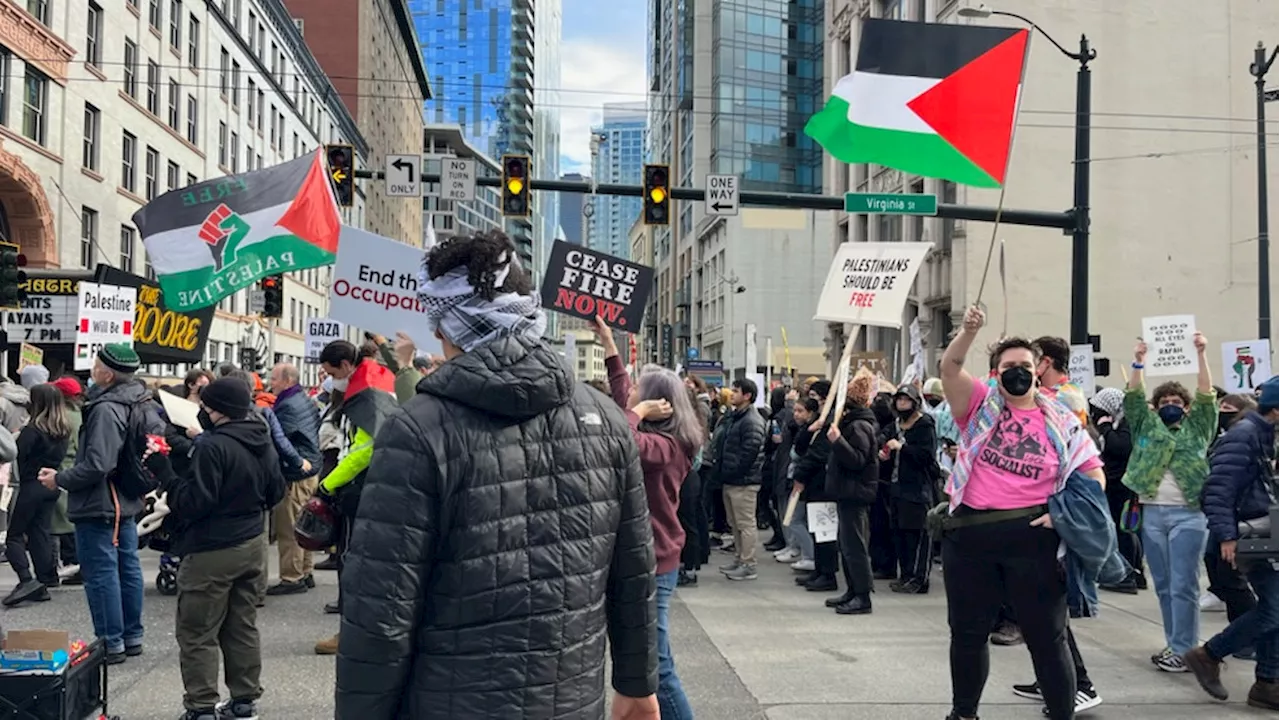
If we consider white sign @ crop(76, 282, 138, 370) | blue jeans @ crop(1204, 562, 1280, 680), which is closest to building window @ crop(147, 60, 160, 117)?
white sign @ crop(76, 282, 138, 370)

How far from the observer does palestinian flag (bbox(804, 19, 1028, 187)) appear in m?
7.54

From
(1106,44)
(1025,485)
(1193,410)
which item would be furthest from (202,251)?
(1106,44)

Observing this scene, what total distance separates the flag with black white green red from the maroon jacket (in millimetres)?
4304

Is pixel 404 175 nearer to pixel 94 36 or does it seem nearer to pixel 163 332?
pixel 163 332

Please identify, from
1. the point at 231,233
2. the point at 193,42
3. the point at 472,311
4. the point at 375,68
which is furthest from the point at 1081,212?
the point at 375,68

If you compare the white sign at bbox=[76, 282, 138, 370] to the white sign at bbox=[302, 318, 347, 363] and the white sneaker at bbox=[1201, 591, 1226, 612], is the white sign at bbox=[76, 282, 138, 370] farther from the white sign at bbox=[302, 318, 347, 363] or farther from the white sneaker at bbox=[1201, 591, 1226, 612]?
the white sneaker at bbox=[1201, 591, 1226, 612]

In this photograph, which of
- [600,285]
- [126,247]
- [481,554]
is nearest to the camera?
[481,554]

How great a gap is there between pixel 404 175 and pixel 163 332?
631 cm

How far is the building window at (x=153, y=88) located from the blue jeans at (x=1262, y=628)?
34879 mm

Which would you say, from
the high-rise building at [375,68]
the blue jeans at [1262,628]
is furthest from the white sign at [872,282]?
the high-rise building at [375,68]

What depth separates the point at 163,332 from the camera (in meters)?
12.5

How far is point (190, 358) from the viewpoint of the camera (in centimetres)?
1229

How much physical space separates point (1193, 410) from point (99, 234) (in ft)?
97.0

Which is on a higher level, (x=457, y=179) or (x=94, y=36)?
(x=94, y=36)
